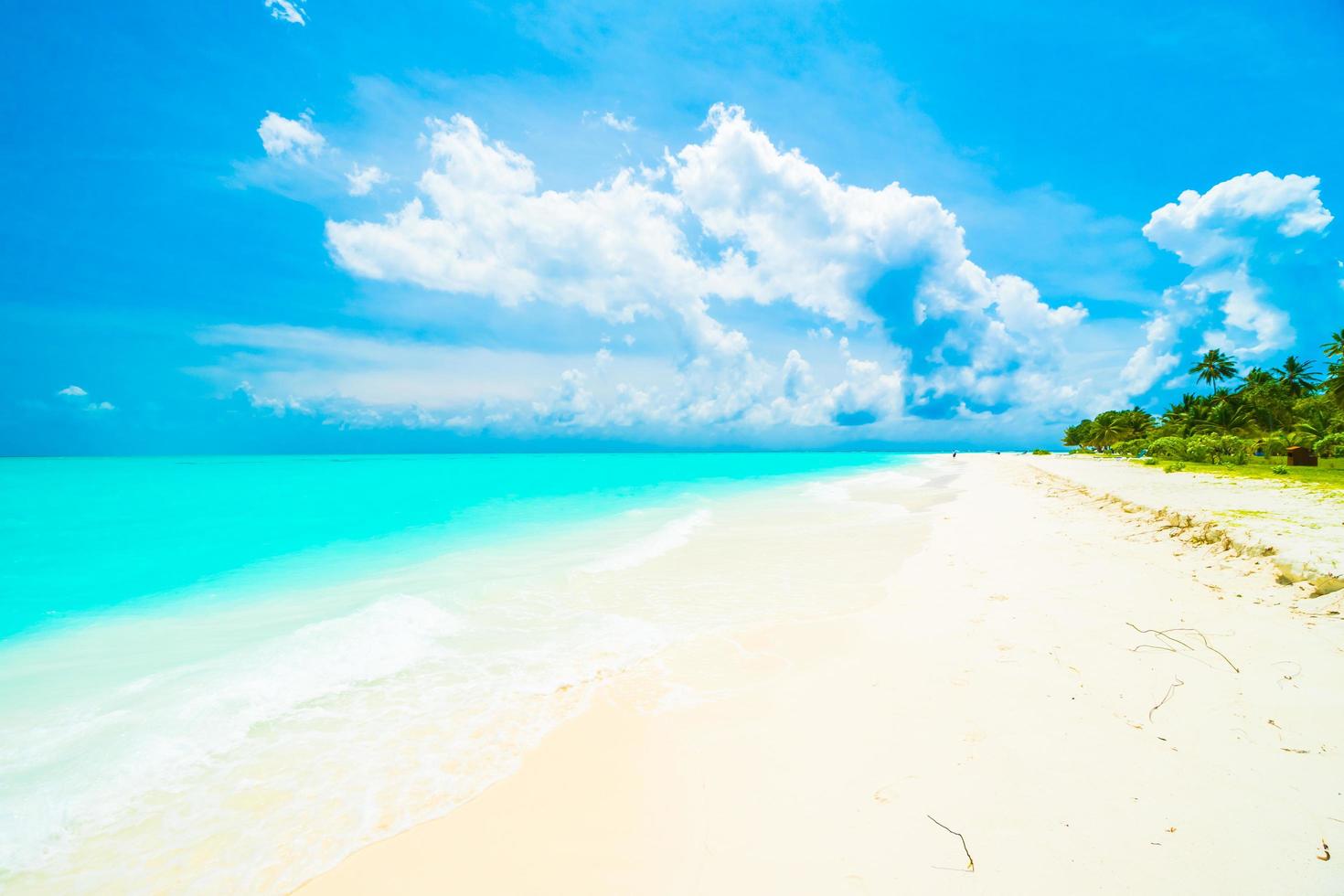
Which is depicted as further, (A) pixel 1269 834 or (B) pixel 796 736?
(B) pixel 796 736

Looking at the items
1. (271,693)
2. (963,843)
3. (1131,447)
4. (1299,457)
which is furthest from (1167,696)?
(1131,447)

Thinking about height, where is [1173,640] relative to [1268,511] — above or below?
below

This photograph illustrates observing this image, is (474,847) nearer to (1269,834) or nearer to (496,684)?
(496,684)

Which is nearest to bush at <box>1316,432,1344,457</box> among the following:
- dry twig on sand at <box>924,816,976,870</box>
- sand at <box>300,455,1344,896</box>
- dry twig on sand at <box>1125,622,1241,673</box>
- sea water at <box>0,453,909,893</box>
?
sand at <box>300,455,1344,896</box>

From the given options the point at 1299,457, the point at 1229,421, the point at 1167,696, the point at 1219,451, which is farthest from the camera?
the point at 1229,421


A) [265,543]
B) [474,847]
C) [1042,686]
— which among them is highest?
[1042,686]

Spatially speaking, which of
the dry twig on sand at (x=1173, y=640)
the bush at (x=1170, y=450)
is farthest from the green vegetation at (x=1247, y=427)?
the dry twig on sand at (x=1173, y=640)

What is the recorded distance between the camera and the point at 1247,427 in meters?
55.6

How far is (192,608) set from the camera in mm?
12031

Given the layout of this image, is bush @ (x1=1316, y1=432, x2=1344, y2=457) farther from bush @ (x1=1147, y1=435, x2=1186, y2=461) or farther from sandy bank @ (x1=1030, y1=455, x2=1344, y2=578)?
sandy bank @ (x1=1030, y1=455, x2=1344, y2=578)

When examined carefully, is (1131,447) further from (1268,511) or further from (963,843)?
(963,843)

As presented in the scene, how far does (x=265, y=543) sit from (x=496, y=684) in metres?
20.5

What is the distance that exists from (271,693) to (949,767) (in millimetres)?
8309

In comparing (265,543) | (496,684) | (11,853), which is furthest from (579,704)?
(265,543)
